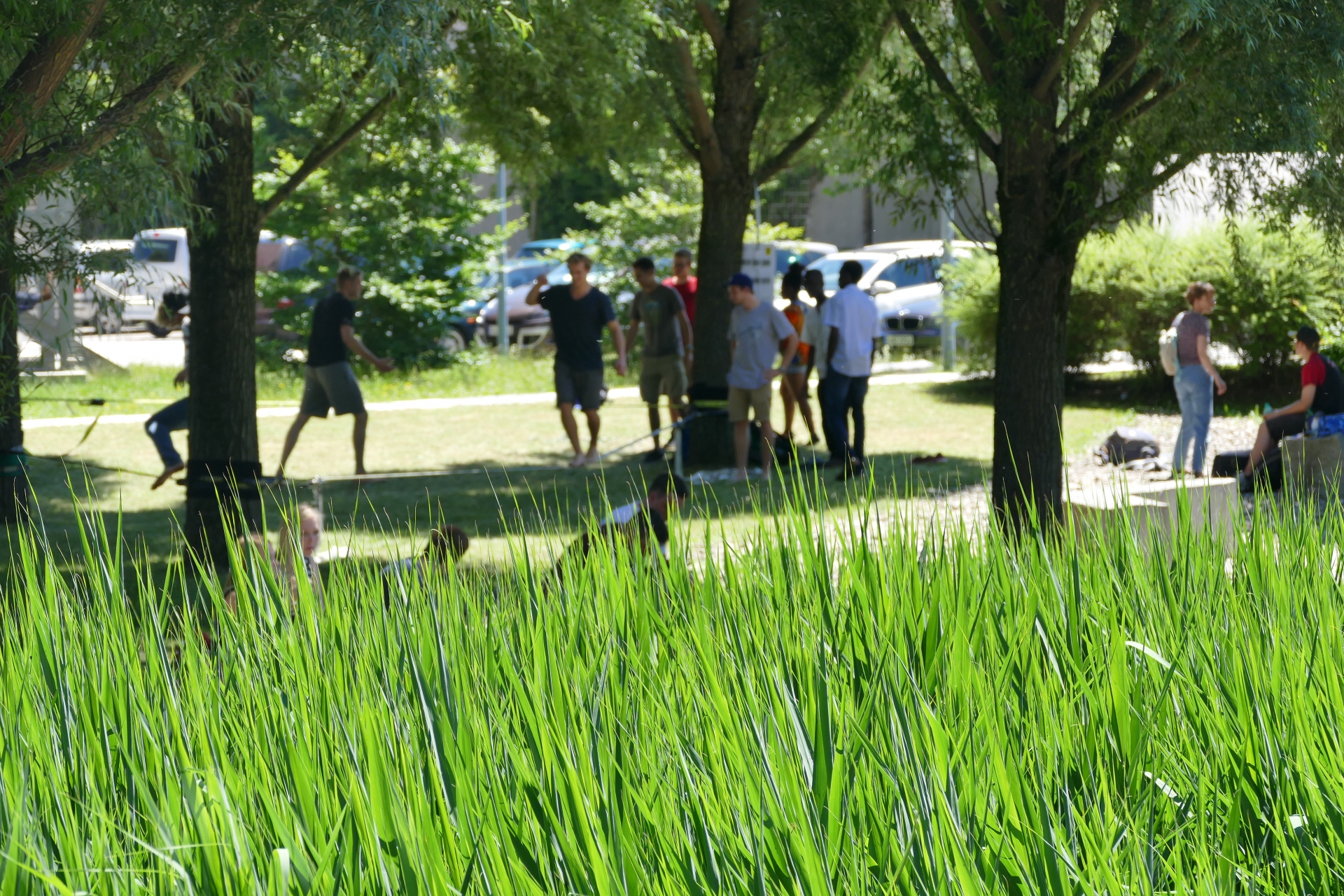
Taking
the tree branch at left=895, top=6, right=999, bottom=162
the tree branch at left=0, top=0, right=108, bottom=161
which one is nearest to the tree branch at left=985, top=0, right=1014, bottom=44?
the tree branch at left=895, top=6, right=999, bottom=162

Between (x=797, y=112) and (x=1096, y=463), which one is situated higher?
(x=797, y=112)

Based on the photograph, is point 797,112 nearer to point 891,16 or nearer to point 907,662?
point 891,16

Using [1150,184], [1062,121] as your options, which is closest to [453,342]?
[1062,121]

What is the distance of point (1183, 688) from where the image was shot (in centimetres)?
299

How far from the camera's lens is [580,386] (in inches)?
506

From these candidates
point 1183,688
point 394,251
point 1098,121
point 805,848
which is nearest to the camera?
point 805,848

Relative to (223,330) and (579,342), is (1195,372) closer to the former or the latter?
(579,342)

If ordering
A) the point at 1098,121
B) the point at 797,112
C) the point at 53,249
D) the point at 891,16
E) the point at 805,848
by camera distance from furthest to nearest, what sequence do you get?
the point at 797,112, the point at 891,16, the point at 1098,121, the point at 53,249, the point at 805,848

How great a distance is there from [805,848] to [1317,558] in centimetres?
215

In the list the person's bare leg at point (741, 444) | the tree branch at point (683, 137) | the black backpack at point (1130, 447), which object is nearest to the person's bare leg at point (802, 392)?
the person's bare leg at point (741, 444)

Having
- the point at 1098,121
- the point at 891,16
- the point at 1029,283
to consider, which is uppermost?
the point at 891,16

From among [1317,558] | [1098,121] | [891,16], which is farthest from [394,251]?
[1317,558]

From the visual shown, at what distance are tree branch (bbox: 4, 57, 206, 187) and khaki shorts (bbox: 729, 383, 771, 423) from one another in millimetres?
6753

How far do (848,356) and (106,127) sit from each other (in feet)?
25.3
